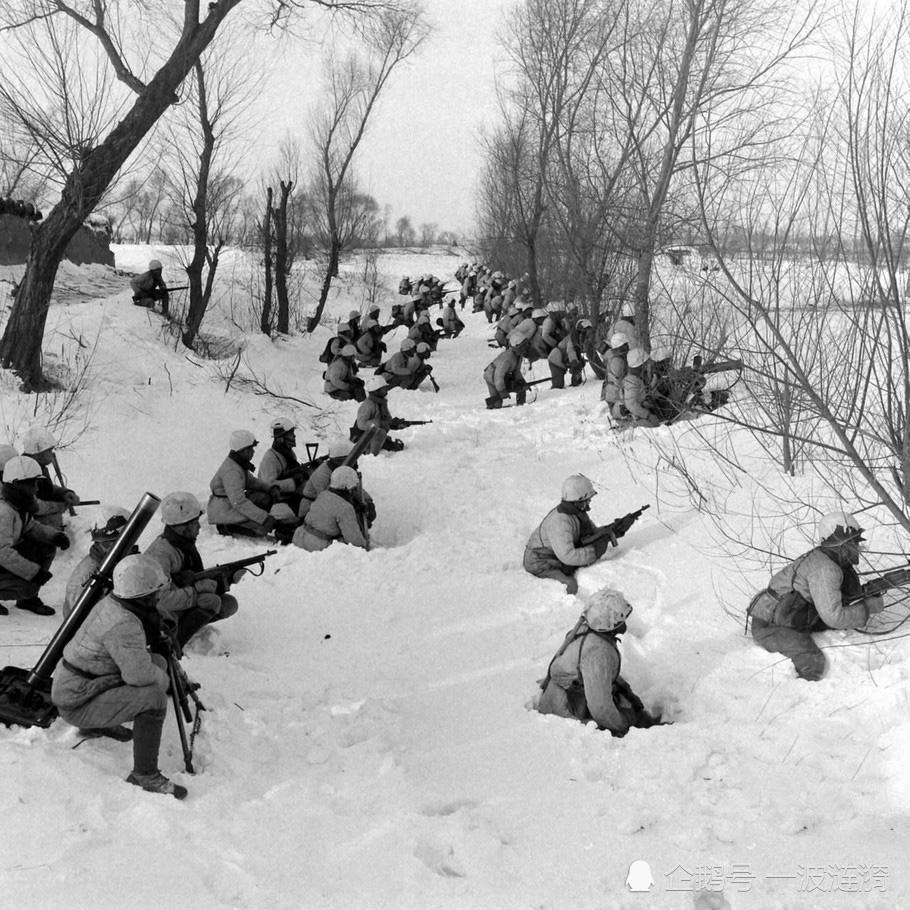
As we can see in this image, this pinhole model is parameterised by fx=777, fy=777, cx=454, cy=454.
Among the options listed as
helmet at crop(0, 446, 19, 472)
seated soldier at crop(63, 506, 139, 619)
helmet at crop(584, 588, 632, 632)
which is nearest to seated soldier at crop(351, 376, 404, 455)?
helmet at crop(0, 446, 19, 472)

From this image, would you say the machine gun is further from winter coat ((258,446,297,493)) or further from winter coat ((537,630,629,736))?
winter coat ((258,446,297,493))

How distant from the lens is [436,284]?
3159cm

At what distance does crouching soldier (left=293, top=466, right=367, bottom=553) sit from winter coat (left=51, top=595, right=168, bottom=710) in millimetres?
3317

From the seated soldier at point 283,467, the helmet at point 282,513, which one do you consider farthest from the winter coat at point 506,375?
the helmet at point 282,513

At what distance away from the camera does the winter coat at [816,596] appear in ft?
15.8

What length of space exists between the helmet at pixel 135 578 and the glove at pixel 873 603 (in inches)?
165

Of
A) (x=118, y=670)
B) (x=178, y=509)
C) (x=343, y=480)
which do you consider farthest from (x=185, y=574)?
(x=343, y=480)

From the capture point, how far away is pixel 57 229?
29.5 feet

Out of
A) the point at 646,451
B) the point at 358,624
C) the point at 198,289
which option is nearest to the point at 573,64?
the point at 198,289

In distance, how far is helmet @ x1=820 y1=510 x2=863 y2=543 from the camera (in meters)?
4.71

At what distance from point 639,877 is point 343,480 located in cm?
466

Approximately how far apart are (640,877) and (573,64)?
16976 millimetres

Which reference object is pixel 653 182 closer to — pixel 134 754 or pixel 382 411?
pixel 382 411

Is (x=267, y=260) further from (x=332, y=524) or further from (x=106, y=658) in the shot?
(x=106, y=658)
